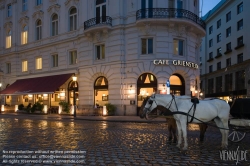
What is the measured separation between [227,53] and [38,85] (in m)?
33.9

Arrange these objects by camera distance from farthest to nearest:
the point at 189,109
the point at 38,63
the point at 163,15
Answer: the point at 38,63
the point at 163,15
the point at 189,109

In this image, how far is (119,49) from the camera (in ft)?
91.8

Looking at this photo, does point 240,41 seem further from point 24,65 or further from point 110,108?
point 24,65

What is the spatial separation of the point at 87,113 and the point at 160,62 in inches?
360

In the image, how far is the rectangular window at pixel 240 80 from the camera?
145 ft

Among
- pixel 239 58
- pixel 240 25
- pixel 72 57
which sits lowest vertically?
pixel 72 57

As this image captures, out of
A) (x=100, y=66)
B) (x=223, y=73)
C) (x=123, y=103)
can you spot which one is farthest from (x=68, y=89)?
(x=223, y=73)

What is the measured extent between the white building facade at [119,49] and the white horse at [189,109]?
57.1 feet

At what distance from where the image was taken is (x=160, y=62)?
2666cm

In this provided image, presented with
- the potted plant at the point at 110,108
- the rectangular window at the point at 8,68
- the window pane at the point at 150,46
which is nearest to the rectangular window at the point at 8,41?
the rectangular window at the point at 8,68

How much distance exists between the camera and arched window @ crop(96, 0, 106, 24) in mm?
29234

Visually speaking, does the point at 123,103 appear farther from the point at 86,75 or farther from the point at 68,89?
the point at 68,89

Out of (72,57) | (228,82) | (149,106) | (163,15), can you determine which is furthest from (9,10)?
(149,106)

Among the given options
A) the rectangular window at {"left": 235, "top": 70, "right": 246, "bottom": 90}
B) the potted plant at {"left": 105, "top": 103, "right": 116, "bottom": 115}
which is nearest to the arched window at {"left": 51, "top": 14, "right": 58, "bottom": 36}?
the potted plant at {"left": 105, "top": 103, "right": 116, "bottom": 115}
